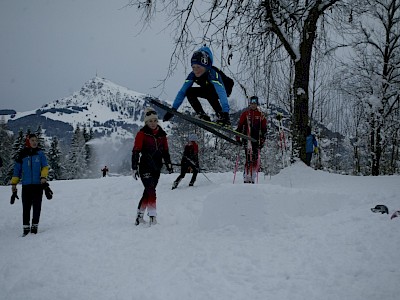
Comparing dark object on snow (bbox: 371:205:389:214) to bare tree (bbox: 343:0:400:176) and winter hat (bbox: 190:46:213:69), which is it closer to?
winter hat (bbox: 190:46:213:69)

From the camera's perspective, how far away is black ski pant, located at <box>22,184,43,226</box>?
18.0ft

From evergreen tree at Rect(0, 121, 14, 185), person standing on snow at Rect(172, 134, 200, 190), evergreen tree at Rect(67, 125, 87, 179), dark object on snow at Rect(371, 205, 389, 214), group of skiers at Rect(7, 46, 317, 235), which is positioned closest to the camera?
dark object on snow at Rect(371, 205, 389, 214)

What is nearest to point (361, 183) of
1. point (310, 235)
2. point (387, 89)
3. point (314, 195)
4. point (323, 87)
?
point (314, 195)

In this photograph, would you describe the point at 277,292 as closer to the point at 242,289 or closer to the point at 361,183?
the point at 242,289

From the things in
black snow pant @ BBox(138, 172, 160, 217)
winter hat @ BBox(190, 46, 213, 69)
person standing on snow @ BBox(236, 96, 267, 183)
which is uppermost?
winter hat @ BBox(190, 46, 213, 69)

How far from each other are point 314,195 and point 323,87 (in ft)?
60.9

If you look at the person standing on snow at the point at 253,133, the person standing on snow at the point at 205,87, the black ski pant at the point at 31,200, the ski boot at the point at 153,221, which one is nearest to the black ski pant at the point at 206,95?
the person standing on snow at the point at 205,87

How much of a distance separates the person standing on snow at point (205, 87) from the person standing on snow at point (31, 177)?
2557mm

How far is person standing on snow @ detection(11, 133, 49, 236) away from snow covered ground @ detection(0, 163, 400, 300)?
0.43m

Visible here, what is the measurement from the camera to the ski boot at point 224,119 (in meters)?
5.30

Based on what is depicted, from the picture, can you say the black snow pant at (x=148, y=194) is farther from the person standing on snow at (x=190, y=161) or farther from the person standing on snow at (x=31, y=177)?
the person standing on snow at (x=190, y=161)

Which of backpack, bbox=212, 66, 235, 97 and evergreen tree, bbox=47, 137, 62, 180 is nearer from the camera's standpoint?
backpack, bbox=212, 66, 235, 97

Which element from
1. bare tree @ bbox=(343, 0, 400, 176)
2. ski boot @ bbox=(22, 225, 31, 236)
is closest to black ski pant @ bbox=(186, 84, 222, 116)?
ski boot @ bbox=(22, 225, 31, 236)

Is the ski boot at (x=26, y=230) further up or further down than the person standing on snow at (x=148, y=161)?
further down
